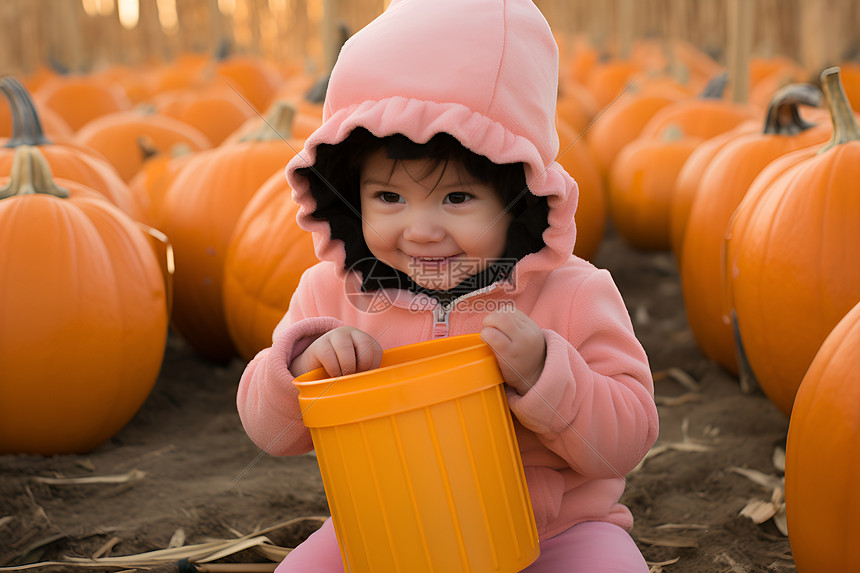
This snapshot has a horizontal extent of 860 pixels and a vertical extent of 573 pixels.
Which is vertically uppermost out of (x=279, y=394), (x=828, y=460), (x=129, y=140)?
(x=129, y=140)

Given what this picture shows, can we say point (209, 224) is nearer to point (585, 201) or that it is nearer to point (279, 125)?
point (279, 125)

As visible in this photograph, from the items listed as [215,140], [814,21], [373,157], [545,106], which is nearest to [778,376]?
[545,106]

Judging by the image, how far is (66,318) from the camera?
228 cm

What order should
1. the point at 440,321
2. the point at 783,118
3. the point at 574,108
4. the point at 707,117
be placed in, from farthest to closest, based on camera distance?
the point at 574,108 < the point at 707,117 < the point at 783,118 < the point at 440,321

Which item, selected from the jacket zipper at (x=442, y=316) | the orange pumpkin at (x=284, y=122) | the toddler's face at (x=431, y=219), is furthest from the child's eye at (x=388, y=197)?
the orange pumpkin at (x=284, y=122)

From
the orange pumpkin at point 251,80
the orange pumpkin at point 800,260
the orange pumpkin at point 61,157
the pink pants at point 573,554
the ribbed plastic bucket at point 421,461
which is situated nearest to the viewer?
the ribbed plastic bucket at point 421,461

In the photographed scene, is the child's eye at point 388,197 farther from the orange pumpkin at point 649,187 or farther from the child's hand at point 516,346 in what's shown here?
the orange pumpkin at point 649,187

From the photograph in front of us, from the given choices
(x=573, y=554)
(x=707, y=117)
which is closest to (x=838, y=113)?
(x=573, y=554)

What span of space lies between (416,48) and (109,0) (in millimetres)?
11955

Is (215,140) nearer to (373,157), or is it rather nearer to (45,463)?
(45,463)

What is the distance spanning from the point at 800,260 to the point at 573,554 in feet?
3.54

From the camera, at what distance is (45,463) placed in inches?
91.6

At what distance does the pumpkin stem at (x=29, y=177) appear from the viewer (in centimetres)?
243

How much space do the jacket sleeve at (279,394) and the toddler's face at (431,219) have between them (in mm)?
175
